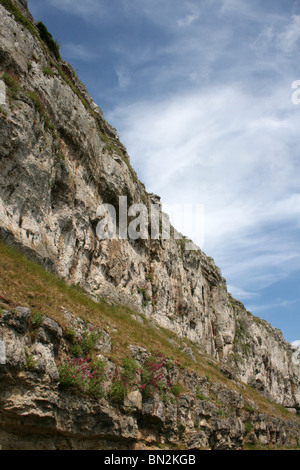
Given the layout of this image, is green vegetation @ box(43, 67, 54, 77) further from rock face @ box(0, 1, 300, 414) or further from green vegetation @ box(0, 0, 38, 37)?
green vegetation @ box(0, 0, 38, 37)

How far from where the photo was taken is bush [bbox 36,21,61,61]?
76.4 ft

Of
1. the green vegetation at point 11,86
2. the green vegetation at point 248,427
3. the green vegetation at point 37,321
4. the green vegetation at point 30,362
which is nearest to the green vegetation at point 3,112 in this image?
the green vegetation at point 11,86

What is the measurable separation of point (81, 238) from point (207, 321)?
31571 millimetres

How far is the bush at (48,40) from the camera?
23.3m

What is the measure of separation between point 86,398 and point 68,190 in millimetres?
13746

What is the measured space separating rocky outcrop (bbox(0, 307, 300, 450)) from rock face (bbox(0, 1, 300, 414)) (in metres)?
0.60

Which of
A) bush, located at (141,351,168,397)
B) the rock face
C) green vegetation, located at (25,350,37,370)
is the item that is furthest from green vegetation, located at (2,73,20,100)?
bush, located at (141,351,168,397)

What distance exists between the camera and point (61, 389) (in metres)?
8.80

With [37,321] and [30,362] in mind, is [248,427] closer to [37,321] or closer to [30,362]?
[37,321]

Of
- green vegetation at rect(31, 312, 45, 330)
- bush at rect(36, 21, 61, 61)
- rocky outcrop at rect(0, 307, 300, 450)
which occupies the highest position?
bush at rect(36, 21, 61, 61)

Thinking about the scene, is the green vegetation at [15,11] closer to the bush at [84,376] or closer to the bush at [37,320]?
the bush at [37,320]

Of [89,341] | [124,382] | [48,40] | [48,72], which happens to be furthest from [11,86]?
[124,382]
